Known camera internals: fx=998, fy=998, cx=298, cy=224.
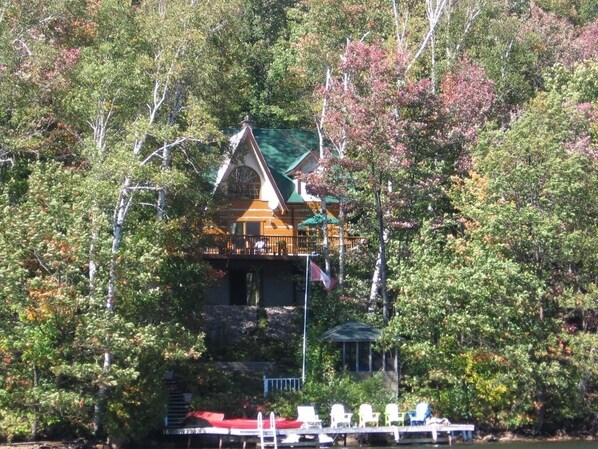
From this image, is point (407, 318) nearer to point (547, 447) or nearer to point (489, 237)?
point (489, 237)

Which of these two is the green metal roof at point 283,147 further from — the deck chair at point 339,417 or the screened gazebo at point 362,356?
the deck chair at point 339,417

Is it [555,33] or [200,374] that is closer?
[200,374]

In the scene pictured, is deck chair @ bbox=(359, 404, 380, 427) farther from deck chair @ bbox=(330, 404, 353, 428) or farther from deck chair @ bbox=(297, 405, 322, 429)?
deck chair @ bbox=(297, 405, 322, 429)

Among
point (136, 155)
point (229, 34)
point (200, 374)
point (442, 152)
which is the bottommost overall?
point (200, 374)

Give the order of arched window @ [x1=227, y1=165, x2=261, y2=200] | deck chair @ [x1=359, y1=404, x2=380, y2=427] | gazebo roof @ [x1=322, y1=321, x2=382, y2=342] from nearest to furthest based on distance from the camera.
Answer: deck chair @ [x1=359, y1=404, x2=380, y2=427]
gazebo roof @ [x1=322, y1=321, x2=382, y2=342]
arched window @ [x1=227, y1=165, x2=261, y2=200]

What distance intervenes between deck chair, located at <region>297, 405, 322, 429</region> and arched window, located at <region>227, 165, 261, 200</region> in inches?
640

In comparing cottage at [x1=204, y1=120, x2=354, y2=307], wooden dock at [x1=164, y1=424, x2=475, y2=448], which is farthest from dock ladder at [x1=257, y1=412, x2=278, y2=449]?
cottage at [x1=204, y1=120, x2=354, y2=307]

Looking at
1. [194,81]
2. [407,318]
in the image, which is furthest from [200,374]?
[194,81]

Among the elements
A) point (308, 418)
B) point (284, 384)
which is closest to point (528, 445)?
point (308, 418)

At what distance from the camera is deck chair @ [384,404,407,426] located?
107 feet

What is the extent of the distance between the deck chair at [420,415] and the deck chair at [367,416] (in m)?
1.20

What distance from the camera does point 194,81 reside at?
34.9m

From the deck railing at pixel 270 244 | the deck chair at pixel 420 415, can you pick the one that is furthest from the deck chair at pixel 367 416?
the deck railing at pixel 270 244

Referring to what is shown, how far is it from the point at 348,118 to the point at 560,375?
39.9 feet
